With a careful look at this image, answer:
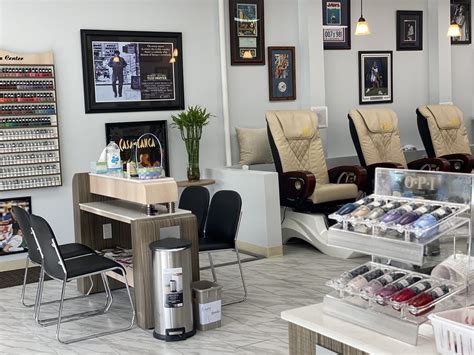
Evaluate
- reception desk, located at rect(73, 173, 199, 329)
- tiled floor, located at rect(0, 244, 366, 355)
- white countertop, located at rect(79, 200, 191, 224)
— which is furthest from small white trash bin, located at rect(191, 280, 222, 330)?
white countertop, located at rect(79, 200, 191, 224)

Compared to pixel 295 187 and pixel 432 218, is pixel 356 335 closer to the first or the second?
pixel 432 218

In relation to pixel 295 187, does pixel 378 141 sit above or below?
above

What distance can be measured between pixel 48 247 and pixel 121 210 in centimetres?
71

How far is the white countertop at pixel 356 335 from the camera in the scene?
200 cm

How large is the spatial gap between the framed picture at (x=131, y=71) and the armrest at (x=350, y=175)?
1.81m

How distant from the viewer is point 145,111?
6750 millimetres

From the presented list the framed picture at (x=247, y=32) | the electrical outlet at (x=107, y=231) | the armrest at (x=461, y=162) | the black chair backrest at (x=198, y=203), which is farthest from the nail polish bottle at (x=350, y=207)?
the armrest at (x=461, y=162)

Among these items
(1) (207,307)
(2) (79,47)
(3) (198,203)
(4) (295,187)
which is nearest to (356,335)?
(1) (207,307)

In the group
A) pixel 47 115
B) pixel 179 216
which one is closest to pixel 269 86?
pixel 47 115

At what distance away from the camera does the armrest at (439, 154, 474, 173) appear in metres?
7.54

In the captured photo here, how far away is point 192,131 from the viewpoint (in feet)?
21.9

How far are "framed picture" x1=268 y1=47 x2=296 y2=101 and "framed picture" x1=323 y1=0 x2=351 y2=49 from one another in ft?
1.84

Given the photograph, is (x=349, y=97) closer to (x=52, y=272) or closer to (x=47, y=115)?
(x=47, y=115)

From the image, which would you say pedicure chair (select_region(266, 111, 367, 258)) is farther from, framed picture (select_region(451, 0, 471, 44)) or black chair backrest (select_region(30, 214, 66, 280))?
framed picture (select_region(451, 0, 471, 44))
